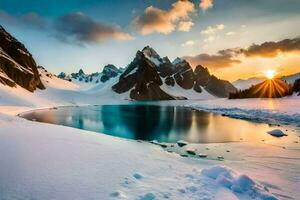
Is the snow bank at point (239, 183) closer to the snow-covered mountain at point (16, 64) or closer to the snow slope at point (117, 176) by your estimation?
the snow slope at point (117, 176)

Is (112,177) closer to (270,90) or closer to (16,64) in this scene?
(270,90)

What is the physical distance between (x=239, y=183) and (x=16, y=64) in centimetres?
12863

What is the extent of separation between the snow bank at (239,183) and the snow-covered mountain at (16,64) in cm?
10199

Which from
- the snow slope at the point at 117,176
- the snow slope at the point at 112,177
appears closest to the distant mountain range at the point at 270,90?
Result: the snow slope at the point at 117,176

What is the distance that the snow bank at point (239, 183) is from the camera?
9398mm

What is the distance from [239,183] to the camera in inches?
393

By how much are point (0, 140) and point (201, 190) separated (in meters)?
11.7

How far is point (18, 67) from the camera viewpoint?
115m

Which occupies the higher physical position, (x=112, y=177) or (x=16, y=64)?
(x=16, y=64)

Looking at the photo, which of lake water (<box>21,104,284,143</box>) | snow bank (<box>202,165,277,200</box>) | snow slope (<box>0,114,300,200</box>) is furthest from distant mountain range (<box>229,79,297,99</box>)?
snow bank (<box>202,165,277,200</box>)

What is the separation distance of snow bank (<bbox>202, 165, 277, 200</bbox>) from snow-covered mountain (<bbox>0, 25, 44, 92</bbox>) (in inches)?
4015

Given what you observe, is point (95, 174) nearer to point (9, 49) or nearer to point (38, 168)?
point (38, 168)

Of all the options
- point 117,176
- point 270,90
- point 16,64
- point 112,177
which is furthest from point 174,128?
point 16,64

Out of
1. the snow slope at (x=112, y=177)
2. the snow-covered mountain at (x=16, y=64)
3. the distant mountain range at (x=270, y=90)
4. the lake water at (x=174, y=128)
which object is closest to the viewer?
the snow slope at (x=112, y=177)
